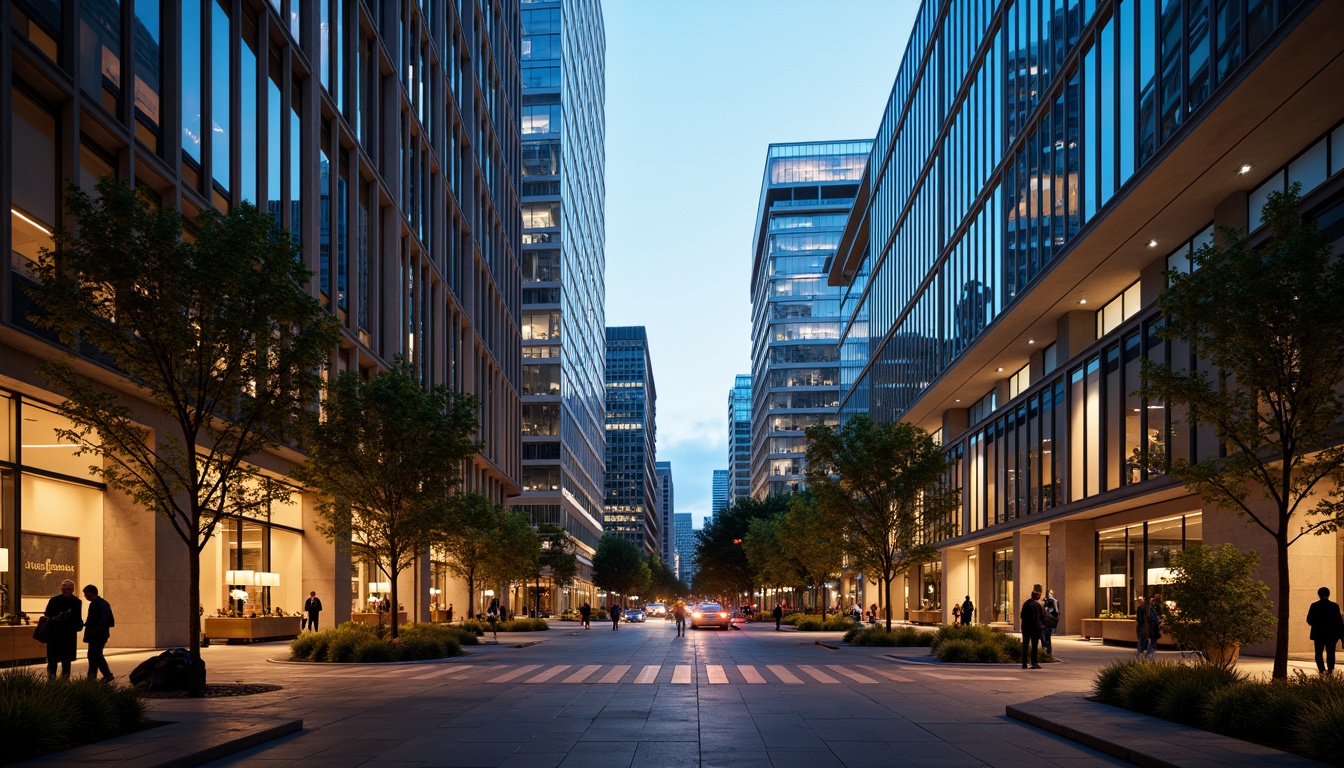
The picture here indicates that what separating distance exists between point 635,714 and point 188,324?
9.19 meters

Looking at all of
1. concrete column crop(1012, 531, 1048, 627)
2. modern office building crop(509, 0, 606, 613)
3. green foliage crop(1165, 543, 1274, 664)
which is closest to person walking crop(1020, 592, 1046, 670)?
green foliage crop(1165, 543, 1274, 664)

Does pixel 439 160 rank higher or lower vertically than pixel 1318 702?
Result: higher

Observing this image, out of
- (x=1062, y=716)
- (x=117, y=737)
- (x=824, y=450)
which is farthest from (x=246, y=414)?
(x=824, y=450)

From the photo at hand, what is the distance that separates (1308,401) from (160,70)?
2451 cm

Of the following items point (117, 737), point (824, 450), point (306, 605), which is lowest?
point (306, 605)

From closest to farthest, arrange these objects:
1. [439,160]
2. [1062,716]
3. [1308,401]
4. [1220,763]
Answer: [1220,763]
[1062,716]
[1308,401]
[439,160]

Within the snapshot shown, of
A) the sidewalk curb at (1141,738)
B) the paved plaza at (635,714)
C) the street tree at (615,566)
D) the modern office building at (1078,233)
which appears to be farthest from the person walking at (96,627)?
the street tree at (615,566)

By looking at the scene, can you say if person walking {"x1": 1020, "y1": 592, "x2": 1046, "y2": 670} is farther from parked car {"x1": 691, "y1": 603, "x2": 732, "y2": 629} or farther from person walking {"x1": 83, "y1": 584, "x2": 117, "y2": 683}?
parked car {"x1": 691, "y1": 603, "x2": 732, "y2": 629}

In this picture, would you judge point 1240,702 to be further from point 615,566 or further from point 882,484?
point 615,566

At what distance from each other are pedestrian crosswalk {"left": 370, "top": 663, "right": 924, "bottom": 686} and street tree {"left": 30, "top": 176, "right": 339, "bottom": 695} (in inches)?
253

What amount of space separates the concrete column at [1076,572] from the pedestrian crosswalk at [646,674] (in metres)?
19.8

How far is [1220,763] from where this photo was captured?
1076 centimetres

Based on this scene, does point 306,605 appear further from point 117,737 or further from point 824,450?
point 117,737

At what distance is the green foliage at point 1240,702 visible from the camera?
11.1m
